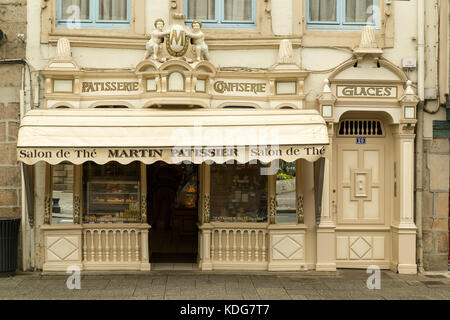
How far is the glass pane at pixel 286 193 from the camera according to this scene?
10.2 meters

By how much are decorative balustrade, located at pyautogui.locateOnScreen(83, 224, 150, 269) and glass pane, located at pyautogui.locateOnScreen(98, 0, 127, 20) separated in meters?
3.91

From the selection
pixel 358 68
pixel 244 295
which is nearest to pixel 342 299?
pixel 244 295

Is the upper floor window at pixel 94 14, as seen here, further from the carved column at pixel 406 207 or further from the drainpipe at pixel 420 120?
the carved column at pixel 406 207

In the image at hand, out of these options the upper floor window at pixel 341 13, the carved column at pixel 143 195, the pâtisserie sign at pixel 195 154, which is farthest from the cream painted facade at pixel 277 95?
the pâtisserie sign at pixel 195 154

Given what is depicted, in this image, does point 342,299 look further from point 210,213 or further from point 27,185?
point 27,185

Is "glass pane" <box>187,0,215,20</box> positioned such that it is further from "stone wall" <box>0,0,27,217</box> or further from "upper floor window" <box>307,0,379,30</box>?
"stone wall" <box>0,0,27,217</box>

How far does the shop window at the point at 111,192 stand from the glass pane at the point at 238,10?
3334 millimetres

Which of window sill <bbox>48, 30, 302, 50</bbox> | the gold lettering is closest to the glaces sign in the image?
window sill <bbox>48, 30, 302, 50</bbox>

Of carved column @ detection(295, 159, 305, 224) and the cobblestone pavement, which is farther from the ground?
carved column @ detection(295, 159, 305, 224)

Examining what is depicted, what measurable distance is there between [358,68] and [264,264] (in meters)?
4.05

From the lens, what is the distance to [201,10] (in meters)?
10.5

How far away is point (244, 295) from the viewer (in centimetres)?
862

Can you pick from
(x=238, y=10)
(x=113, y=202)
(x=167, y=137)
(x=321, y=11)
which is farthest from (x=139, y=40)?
(x=321, y=11)

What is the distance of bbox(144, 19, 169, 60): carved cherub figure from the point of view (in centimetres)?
982
